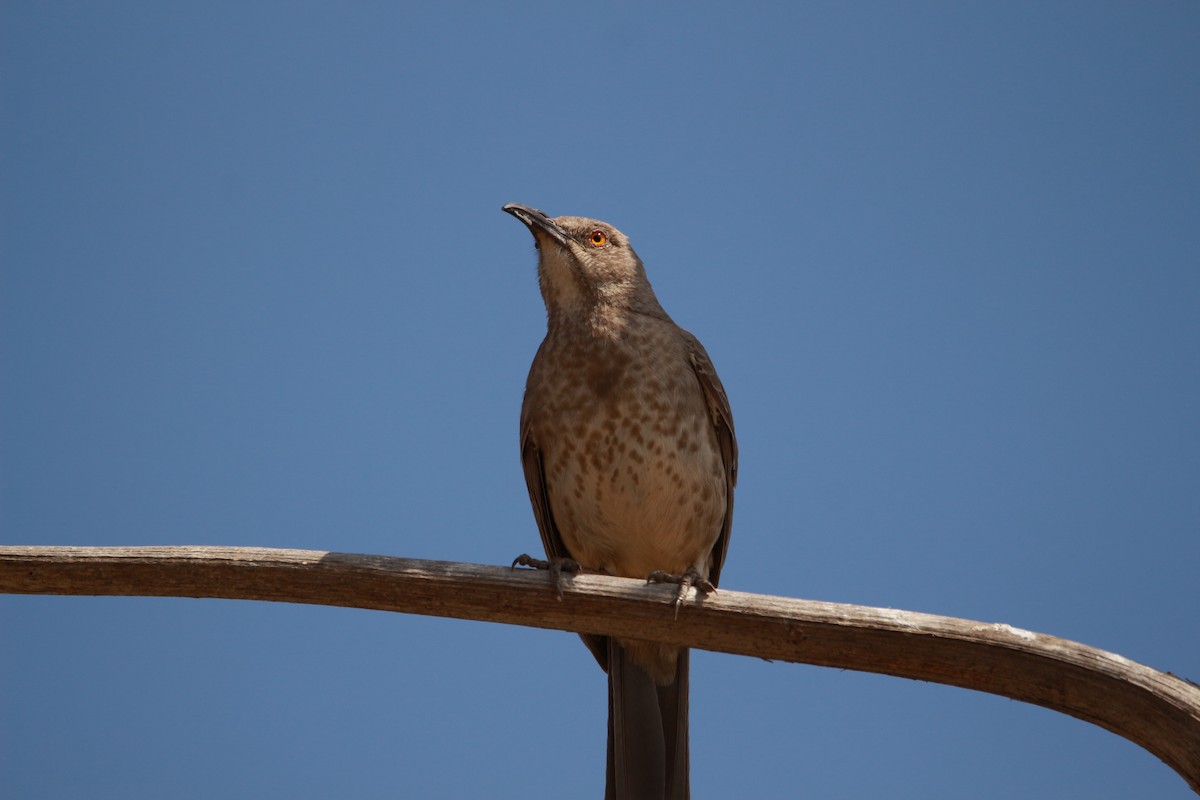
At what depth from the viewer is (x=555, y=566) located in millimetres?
4258

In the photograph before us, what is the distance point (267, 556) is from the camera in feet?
12.9

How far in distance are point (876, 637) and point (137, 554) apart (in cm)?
248

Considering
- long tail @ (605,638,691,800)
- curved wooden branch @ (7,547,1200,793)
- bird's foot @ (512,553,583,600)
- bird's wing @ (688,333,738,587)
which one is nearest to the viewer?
curved wooden branch @ (7,547,1200,793)

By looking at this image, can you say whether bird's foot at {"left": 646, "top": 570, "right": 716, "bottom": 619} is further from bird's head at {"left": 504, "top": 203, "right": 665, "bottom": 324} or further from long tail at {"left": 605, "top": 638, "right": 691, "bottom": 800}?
bird's head at {"left": 504, "top": 203, "right": 665, "bottom": 324}

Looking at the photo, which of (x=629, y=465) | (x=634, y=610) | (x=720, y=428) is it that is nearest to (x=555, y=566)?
(x=634, y=610)

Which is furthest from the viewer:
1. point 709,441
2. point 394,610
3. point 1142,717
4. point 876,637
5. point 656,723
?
point 709,441

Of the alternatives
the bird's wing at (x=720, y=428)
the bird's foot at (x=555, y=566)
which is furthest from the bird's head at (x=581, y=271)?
the bird's foot at (x=555, y=566)

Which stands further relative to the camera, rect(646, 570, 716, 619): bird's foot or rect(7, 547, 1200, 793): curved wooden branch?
rect(646, 570, 716, 619): bird's foot

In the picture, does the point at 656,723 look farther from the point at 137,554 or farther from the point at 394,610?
the point at 137,554

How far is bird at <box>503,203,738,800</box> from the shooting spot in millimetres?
5117

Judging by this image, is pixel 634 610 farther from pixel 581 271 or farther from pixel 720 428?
pixel 581 271

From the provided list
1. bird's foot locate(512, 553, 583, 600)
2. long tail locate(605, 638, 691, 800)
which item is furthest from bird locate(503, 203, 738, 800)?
bird's foot locate(512, 553, 583, 600)

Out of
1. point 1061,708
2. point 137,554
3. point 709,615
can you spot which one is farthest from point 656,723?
point 137,554

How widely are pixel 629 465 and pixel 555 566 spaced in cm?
103
